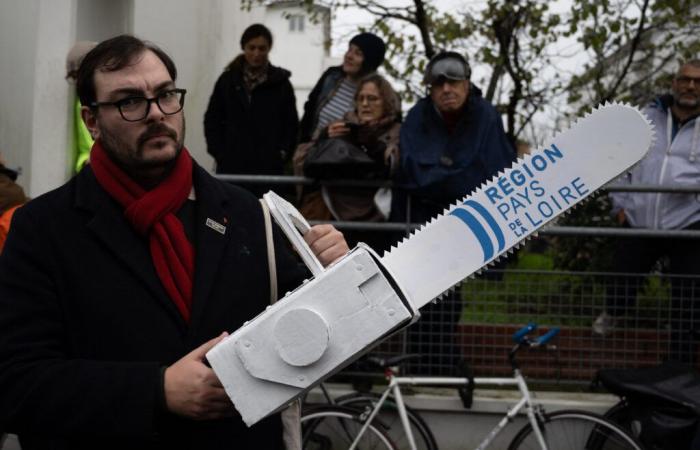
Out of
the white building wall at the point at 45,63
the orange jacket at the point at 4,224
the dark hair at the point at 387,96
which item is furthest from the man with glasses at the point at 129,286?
the white building wall at the point at 45,63

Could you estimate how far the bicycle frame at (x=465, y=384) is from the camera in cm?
513

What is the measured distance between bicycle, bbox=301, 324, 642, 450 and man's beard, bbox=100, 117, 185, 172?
319cm

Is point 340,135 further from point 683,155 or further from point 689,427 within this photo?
point 689,427

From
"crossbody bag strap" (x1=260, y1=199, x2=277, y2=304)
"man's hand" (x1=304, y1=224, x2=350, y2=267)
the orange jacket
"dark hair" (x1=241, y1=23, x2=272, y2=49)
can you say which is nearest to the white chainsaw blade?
"man's hand" (x1=304, y1=224, x2=350, y2=267)

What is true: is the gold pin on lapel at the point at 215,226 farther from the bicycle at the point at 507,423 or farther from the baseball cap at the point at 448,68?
the baseball cap at the point at 448,68

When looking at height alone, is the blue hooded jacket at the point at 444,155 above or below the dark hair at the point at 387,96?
below

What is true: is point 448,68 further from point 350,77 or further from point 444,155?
point 350,77

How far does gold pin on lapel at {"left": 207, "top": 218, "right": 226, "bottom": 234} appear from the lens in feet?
7.56

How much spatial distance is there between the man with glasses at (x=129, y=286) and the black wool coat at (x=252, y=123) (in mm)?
4215

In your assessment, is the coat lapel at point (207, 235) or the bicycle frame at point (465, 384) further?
the bicycle frame at point (465, 384)

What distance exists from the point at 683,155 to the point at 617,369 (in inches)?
54.2

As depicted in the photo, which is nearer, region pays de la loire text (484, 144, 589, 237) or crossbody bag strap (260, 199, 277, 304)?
region pays de la loire text (484, 144, 589, 237)

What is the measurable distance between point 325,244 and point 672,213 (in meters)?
3.94

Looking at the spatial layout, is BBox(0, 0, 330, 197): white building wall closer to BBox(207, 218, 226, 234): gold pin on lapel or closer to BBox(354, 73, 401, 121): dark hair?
BBox(354, 73, 401, 121): dark hair
